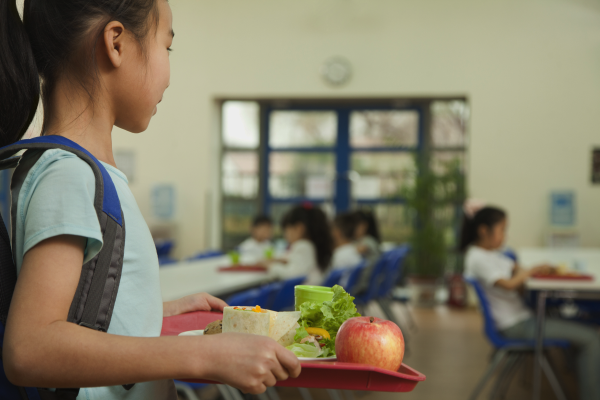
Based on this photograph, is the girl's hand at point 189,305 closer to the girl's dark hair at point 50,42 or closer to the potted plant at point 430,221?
the girl's dark hair at point 50,42

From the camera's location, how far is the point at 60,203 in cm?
64

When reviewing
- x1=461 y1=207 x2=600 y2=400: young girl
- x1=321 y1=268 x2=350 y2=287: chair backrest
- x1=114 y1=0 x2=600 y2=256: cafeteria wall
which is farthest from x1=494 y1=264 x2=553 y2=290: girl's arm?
x1=114 y1=0 x2=600 y2=256: cafeteria wall

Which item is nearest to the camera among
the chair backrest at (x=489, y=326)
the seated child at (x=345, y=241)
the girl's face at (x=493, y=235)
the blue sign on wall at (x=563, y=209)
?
the chair backrest at (x=489, y=326)

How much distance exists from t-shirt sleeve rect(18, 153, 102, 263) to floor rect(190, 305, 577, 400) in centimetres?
323

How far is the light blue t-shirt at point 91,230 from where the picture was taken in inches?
25.1

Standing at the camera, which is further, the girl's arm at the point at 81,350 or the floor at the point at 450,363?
the floor at the point at 450,363

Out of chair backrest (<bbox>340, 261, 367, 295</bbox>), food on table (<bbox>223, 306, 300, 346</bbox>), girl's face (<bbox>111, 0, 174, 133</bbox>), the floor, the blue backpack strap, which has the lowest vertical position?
the floor

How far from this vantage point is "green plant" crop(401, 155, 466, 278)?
796cm

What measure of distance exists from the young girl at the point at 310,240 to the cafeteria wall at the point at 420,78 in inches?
161

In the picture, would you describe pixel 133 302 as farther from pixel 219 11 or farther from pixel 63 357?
pixel 219 11

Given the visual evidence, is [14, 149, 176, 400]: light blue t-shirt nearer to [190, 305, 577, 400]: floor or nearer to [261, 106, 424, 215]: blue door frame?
[190, 305, 577, 400]: floor

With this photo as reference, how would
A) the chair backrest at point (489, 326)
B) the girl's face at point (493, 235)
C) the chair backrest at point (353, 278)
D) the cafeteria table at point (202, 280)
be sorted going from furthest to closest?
the chair backrest at point (353, 278) < the girl's face at point (493, 235) < the chair backrest at point (489, 326) < the cafeteria table at point (202, 280)

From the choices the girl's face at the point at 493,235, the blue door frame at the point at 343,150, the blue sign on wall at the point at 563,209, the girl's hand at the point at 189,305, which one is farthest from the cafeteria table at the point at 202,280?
the blue sign on wall at the point at 563,209

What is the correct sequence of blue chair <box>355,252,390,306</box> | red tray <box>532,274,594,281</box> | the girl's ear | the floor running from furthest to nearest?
blue chair <box>355,252,390,306</box> < the floor < red tray <box>532,274,594,281</box> < the girl's ear
